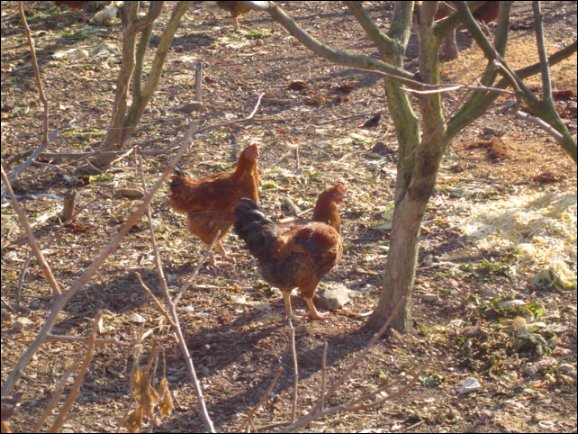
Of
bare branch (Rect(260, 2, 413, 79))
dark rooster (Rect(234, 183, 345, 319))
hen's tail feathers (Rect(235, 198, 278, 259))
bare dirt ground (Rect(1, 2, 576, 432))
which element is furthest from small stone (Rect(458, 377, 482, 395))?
bare branch (Rect(260, 2, 413, 79))

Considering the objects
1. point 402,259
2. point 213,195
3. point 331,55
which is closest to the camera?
point 331,55

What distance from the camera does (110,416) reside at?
15.1 ft

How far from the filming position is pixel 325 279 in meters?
6.25

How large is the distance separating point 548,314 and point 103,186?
397 centimetres

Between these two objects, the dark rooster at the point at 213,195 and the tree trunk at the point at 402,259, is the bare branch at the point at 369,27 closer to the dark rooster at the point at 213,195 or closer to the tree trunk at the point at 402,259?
the tree trunk at the point at 402,259

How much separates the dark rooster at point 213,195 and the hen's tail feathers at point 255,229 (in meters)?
0.74

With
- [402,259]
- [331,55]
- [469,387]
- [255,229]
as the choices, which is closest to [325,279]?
[255,229]

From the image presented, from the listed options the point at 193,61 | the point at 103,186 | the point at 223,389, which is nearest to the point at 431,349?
the point at 223,389

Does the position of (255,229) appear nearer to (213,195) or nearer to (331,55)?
(213,195)

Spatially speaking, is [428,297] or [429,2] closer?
[429,2]

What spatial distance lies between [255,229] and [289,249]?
25cm

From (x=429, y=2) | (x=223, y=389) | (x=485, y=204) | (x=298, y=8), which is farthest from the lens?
(x=298, y=8)

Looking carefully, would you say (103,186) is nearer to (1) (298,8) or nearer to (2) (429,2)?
(2) (429,2)

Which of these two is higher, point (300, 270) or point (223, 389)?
point (300, 270)
